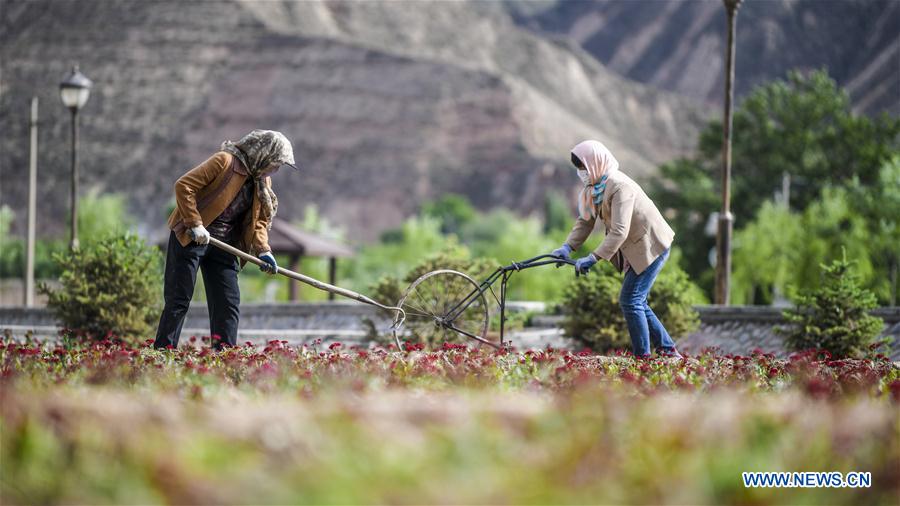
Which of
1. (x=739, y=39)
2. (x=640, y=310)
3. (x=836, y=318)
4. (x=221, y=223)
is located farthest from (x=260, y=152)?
(x=739, y=39)

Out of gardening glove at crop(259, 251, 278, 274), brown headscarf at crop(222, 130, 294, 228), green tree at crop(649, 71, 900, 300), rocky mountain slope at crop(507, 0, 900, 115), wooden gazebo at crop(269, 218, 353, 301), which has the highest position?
rocky mountain slope at crop(507, 0, 900, 115)

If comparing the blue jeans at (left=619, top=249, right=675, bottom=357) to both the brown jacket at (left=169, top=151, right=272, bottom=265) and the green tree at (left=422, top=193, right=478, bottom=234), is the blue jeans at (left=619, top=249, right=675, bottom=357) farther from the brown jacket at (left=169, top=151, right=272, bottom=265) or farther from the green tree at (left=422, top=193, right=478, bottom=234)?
the green tree at (left=422, top=193, right=478, bottom=234)

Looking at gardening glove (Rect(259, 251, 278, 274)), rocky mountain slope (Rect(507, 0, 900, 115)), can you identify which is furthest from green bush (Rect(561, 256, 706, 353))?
rocky mountain slope (Rect(507, 0, 900, 115))

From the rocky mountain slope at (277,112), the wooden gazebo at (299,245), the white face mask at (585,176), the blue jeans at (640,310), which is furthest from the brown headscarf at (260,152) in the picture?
the rocky mountain slope at (277,112)

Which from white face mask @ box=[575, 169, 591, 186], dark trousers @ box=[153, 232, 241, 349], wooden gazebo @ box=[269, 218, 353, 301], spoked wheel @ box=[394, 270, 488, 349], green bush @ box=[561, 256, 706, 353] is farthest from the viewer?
wooden gazebo @ box=[269, 218, 353, 301]

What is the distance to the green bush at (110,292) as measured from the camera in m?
12.4

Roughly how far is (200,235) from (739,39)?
157062 mm

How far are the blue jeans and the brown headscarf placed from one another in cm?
255

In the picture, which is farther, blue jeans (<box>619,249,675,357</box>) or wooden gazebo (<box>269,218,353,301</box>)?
wooden gazebo (<box>269,218,353,301</box>)

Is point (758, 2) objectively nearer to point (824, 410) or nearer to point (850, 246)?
→ point (850, 246)

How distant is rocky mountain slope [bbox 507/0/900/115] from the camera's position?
14900cm

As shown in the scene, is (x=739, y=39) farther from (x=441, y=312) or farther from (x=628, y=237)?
(x=628, y=237)

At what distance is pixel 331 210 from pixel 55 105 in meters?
25.4

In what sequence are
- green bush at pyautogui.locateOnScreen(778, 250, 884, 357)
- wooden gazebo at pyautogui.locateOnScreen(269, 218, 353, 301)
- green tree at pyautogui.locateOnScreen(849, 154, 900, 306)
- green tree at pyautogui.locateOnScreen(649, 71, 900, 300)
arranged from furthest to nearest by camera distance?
1. green tree at pyautogui.locateOnScreen(649, 71, 900, 300)
2. green tree at pyautogui.locateOnScreen(849, 154, 900, 306)
3. wooden gazebo at pyautogui.locateOnScreen(269, 218, 353, 301)
4. green bush at pyautogui.locateOnScreen(778, 250, 884, 357)
